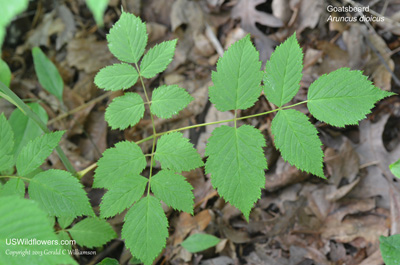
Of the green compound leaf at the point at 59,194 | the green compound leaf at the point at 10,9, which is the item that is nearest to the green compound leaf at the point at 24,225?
the green compound leaf at the point at 59,194

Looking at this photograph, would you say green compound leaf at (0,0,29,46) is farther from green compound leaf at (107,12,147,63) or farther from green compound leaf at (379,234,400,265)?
green compound leaf at (379,234,400,265)

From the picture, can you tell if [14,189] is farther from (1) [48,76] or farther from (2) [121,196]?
(1) [48,76]

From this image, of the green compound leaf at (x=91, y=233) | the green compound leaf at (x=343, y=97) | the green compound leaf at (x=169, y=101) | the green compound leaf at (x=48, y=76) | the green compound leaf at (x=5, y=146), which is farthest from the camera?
the green compound leaf at (x=48, y=76)

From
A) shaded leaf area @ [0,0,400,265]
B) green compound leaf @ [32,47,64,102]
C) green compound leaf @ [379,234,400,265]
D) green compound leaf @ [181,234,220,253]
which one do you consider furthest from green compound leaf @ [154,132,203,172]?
green compound leaf @ [32,47,64,102]

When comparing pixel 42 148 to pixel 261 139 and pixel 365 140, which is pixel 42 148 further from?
pixel 365 140

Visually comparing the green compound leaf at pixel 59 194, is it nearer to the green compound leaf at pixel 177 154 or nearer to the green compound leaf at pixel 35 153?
the green compound leaf at pixel 35 153

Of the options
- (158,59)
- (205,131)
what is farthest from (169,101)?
(205,131)

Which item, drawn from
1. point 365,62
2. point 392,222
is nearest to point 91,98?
point 365,62
